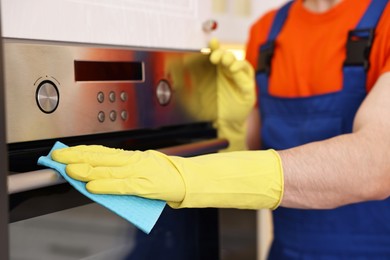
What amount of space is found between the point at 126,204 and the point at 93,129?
18 centimetres

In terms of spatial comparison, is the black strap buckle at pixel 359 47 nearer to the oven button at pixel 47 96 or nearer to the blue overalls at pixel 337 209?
the blue overalls at pixel 337 209

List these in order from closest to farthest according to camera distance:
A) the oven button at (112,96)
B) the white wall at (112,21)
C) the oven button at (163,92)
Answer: the white wall at (112,21)
the oven button at (112,96)
the oven button at (163,92)

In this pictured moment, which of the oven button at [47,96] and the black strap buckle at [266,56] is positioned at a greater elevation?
the black strap buckle at [266,56]

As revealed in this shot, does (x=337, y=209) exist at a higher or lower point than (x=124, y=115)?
lower

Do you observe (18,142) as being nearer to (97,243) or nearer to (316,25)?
(97,243)

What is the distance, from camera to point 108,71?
0.83m

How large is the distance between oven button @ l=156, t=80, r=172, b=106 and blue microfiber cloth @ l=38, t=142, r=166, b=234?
0.28 meters

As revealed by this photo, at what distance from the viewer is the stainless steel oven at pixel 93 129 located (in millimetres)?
695

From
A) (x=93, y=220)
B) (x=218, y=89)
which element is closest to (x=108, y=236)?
(x=93, y=220)

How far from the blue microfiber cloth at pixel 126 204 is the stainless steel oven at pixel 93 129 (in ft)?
0.06

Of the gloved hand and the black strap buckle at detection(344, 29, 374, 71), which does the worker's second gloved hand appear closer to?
the gloved hand

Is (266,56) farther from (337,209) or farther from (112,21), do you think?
(112,21)

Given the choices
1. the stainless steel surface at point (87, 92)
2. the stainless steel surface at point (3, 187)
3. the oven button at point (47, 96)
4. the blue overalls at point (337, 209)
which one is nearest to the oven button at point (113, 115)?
the stainless steel surface at point (87, 92)

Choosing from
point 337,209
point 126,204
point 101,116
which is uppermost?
point 101,116
